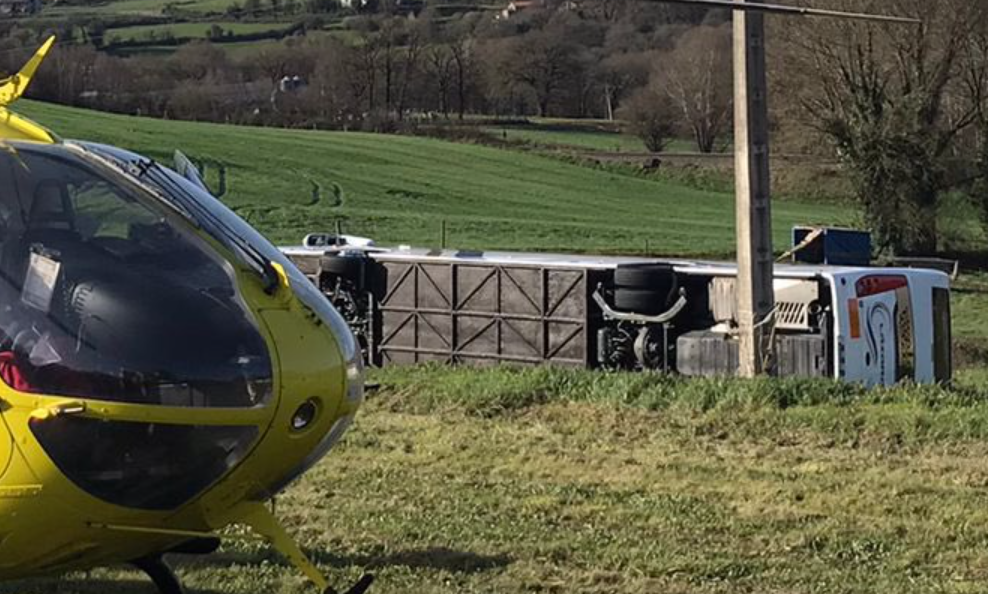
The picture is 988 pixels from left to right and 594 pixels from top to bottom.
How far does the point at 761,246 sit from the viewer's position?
1570 cm

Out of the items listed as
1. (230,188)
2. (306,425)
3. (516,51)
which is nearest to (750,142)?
(306,425)

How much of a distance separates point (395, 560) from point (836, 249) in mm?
24069

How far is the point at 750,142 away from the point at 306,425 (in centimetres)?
1089

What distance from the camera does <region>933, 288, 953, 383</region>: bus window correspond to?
19.6 meters

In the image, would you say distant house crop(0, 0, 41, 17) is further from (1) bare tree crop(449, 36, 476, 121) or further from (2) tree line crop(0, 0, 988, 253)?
(1) bare tree crop(449, 36, 476, 121)

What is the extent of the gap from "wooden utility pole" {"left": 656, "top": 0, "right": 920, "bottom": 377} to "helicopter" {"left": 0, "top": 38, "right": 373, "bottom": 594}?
10361mm

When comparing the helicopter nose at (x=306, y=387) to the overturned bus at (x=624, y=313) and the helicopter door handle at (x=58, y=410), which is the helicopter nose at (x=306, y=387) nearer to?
the helicopter door handle at (x=58, y=410)

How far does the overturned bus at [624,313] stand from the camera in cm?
1828

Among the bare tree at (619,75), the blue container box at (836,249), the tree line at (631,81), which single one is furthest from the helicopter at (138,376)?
the bare tree at (619,75)

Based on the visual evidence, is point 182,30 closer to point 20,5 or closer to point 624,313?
point 624,313

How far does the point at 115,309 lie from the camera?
5277mm

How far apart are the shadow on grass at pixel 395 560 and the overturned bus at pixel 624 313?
365 inches

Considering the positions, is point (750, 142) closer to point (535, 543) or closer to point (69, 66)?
point (535, 543)

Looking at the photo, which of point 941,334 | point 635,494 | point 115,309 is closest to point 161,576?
point 115,309
